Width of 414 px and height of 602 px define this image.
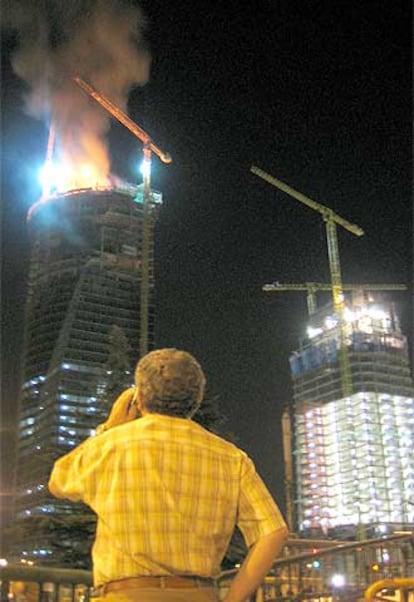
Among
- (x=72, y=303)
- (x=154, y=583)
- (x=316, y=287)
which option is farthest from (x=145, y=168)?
(x=154, y=583)

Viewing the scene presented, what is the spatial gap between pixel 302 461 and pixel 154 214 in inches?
2928

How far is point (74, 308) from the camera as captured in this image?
60656mm

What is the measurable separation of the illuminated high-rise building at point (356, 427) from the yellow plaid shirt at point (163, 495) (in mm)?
113565

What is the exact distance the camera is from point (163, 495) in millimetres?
1940

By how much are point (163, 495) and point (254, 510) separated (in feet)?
0.91

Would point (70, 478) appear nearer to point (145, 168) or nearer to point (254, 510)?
point (254, 510)

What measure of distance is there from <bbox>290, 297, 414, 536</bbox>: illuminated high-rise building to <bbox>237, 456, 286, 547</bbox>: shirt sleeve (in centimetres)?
11353

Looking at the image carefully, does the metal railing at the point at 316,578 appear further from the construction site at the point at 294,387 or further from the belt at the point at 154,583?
the belt at the point at 154,583

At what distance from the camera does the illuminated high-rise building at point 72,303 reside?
39938mm

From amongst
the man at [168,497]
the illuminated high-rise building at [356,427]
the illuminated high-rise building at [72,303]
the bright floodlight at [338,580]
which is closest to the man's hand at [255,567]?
the man at [168,497]

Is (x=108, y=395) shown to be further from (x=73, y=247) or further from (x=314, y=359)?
(x=314, y=359)

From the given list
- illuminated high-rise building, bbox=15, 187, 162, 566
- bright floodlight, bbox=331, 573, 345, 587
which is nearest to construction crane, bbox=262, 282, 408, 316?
illuminated high-rise building, bbox=15, 187, 162, 566

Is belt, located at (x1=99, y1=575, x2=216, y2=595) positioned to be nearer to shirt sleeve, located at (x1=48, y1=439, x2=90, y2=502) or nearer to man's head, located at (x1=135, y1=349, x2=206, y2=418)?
shirt sleeve, located at (x1=48, y1=439, x2=90, y2=502)

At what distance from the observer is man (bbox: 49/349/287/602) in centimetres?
189
